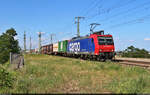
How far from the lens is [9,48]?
6669 centimetres

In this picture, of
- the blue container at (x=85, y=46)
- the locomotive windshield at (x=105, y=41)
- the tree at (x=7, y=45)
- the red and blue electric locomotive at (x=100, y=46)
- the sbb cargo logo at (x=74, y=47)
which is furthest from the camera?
the tree at (x=7, y=45)

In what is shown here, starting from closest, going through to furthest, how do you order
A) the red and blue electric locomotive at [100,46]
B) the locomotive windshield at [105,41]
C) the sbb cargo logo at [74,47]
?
the red and blue electric locomotive at [100,46], the locomotive windshield at [105,41], the sbb cargo logo at [74,47]

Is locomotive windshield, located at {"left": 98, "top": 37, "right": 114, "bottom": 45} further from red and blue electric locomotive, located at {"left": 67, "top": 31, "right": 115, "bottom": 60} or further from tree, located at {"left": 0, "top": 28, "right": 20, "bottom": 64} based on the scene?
tree, located at {"left": 0, "top": 28, "right": 20, "bottom": 64}

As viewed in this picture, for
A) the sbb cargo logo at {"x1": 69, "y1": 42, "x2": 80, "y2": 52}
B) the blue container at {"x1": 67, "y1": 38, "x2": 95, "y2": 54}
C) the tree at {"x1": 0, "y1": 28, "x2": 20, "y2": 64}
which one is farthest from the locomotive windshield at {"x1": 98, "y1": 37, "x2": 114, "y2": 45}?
the tree at {"x1": 0, "y1": 28, "x2": 20, "y2": 64}

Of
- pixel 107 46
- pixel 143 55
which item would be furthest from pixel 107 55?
pixel 143 55

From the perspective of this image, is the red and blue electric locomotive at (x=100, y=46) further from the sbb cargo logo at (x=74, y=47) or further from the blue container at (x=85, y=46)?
the sbb cargo logo at (x=74, y=47)

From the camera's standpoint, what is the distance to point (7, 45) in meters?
65.2

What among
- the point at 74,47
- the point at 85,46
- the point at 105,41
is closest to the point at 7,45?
the point at 74,47

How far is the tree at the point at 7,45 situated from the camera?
61.8 meters

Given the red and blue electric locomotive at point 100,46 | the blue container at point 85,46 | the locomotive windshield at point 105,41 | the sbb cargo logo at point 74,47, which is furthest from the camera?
the sbb cargo logo at point 74,47

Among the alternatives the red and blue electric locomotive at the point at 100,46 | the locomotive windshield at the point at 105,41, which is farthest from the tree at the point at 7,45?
the locomotive windshield at the point at 105,41

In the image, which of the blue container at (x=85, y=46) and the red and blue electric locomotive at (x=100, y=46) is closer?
the red and blue electric locomotive at (x=100, y=46)

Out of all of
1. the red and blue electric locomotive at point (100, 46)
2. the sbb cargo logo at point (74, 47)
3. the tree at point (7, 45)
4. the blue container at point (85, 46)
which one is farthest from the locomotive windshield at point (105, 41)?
the tree at point (7, 45)

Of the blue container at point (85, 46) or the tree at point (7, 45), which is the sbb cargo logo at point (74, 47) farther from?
the tree at point (7, 45)
